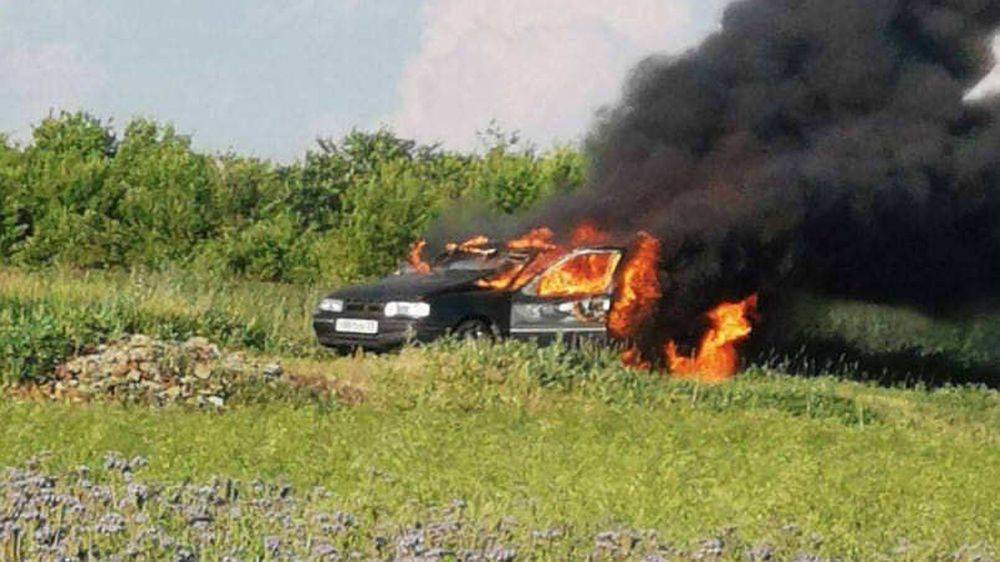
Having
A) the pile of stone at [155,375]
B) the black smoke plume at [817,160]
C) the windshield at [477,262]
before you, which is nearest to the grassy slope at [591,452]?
the pile of stone at [155,375]

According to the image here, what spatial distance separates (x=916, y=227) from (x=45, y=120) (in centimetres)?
2163

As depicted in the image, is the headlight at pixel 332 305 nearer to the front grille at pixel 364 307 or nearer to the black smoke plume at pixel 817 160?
the front grille at pixel 364 307

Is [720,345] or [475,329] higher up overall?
[475,329]

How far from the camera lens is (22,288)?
93.7 ft

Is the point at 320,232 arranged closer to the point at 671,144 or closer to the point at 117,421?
the point at 671,144

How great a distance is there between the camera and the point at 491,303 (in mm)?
24203

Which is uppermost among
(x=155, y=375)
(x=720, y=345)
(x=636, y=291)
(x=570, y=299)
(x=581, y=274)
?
(x=581, y=274)

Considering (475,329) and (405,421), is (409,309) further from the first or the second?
(405,421)

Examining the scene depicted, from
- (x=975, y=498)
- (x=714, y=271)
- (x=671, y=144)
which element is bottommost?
(x=975, y=498)

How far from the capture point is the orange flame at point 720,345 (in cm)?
2431

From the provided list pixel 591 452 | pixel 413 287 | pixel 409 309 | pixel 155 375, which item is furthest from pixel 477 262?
pixel 591 452

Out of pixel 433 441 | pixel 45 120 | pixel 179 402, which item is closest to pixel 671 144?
pixel 179 402

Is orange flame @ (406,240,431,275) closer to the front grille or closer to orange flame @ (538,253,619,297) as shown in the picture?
the front grille

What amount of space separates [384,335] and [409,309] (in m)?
0.45
